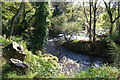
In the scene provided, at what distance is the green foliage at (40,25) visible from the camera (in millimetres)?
6984

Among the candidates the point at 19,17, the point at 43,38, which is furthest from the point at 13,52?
the point at 19,17

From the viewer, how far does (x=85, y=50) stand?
29.2ft

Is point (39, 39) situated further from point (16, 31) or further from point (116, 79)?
point (116, 79)

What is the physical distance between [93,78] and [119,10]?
9.05 meters

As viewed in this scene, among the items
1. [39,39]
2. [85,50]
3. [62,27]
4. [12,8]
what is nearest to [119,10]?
[85,50]

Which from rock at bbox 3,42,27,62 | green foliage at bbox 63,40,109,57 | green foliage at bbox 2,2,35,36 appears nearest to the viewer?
rock at bbox 3,42,27,62

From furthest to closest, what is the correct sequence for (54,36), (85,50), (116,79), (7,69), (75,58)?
1. (54,36)
2. (85,50)
3. (75,58)
4. (7,69)
5. (116,79)

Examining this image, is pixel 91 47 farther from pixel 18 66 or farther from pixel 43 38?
pixel 18 66

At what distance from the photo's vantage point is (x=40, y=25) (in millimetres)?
7086

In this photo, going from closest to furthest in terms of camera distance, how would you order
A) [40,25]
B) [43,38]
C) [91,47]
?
[40,25]
[43,38]
[91,47]

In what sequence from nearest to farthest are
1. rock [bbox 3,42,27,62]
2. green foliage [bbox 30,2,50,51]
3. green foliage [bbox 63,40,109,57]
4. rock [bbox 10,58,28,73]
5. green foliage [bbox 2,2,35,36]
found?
rock [bbox 10,58,28,73]
rock [bbox 3,42,27,62]
green foliage [bbox 30,2,50,51]
green foliage [bbox 2,2,35,36]
green foliage [bbox 63,40,109,57]

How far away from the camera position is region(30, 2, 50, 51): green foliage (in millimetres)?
6984

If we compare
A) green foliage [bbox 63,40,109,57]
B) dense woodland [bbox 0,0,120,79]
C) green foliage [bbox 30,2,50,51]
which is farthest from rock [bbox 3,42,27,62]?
green foliage [bbox 63,40,109,57]

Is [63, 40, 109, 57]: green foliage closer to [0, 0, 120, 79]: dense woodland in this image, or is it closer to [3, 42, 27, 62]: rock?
[0, 0, 120, 79]: dense woodland
